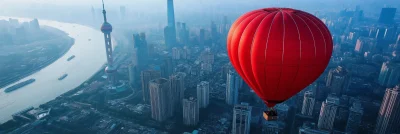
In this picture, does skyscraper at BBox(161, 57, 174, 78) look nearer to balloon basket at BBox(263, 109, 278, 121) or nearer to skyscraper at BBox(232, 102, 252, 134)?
skyscraper at BBox(232, 102, 252, 134)

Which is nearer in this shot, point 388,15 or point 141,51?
point 141,51

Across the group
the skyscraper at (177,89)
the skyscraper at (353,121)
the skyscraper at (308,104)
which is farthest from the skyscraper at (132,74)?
the skyscraper at (353,121)

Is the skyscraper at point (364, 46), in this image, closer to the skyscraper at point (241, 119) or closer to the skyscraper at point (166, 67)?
the skyscraper at point (166, 67)

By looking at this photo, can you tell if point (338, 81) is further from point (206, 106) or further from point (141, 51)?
point (141, 51)

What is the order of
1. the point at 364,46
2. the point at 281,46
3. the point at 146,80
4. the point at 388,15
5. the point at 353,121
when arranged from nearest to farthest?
the point at 281,46, the point at 353,121, the point at 146,80, the point at 364,46, the point at 388,15

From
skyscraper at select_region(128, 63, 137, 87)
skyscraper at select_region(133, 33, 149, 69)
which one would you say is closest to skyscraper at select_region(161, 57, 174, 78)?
skyscraper at select_region(128, 63, 137, 87)

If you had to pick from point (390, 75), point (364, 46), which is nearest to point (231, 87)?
point (390, 75)

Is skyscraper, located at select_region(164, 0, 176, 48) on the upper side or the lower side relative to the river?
upper

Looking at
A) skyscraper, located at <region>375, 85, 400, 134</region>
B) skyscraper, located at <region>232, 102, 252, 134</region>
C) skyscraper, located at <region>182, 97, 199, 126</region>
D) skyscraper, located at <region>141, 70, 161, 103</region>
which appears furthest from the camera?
skyscraper, located at <region>141, 70, 161, 103</region>
